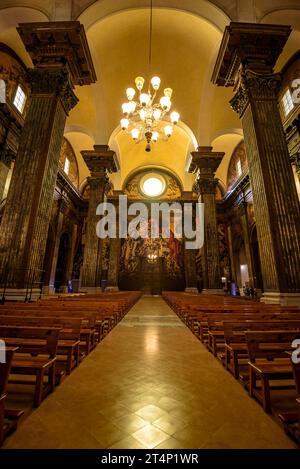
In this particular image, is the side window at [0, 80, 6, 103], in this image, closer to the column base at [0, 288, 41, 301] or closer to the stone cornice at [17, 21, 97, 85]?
the stone cornice at [17, 21, 97, 85]

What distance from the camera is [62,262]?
18297 mm

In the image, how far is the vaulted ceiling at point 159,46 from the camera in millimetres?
7777

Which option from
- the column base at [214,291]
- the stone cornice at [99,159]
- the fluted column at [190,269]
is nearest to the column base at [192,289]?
the fluted column at [190,269]

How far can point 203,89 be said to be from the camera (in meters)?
12.0

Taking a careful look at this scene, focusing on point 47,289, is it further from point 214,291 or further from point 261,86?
point 261,86

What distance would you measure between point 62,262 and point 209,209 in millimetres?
12584

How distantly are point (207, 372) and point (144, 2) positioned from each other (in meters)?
12.9

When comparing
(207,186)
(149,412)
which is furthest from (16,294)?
(207,186)

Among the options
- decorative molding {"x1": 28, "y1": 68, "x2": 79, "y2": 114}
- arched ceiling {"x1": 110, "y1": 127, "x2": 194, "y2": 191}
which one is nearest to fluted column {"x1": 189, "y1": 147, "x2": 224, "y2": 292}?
arched ceiling {"x1": 110, "y1": 127, "x2": 194, "y2": 191}

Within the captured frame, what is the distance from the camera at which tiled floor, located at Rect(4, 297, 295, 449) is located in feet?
4.55

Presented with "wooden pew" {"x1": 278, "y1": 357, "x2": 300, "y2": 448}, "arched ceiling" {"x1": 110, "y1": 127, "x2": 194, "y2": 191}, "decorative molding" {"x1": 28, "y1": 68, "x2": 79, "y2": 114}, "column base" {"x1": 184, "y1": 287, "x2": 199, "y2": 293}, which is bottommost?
"wooden pew" {"x1": 278, "y1": 357, "x2": 300, "y2": 448}

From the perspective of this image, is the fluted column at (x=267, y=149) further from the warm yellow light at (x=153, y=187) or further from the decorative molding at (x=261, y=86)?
the warm yellow light at (x=153, y=187)

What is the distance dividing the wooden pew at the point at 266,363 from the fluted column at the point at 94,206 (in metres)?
9.71

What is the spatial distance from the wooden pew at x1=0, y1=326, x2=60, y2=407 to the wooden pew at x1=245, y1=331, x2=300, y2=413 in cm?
177
